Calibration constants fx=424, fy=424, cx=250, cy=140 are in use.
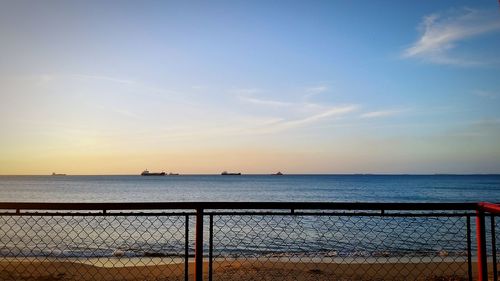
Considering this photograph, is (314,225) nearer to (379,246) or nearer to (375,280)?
(379,246)

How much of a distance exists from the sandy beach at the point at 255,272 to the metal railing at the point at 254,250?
28mm

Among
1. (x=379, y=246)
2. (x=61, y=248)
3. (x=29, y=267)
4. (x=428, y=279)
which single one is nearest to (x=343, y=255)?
(x=379, y=246)

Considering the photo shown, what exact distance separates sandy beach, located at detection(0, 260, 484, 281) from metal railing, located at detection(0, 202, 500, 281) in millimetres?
28

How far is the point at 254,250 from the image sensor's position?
17.9 metres

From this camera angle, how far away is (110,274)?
1143 centimetres

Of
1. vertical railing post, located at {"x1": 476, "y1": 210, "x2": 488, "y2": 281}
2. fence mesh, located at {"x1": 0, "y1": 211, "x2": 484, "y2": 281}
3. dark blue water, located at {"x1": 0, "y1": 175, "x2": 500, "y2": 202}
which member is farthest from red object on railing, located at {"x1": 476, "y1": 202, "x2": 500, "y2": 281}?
dark blue water, located at {"x1": 0, "y1": 175, "x2": 500, "y2": 202}

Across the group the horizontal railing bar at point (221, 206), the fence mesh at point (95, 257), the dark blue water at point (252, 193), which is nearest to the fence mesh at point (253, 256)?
the fence mesh at point (95, 257)

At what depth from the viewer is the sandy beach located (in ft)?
32.7

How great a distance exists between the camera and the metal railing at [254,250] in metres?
4.78

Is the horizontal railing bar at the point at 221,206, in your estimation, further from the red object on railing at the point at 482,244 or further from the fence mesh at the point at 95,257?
the fence mesh at the point at 95,257

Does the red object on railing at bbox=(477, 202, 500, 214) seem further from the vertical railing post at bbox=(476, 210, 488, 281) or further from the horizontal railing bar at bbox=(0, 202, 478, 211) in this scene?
the horizontal railing bar at bbox=(0, 202, 478, 211)

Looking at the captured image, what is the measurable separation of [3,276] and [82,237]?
41.3 feet

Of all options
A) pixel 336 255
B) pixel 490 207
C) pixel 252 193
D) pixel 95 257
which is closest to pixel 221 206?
pixel 490 207

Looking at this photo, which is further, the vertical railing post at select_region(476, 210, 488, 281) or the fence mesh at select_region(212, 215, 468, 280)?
the fence mesh at select_region(212, 215, 468, 280)
